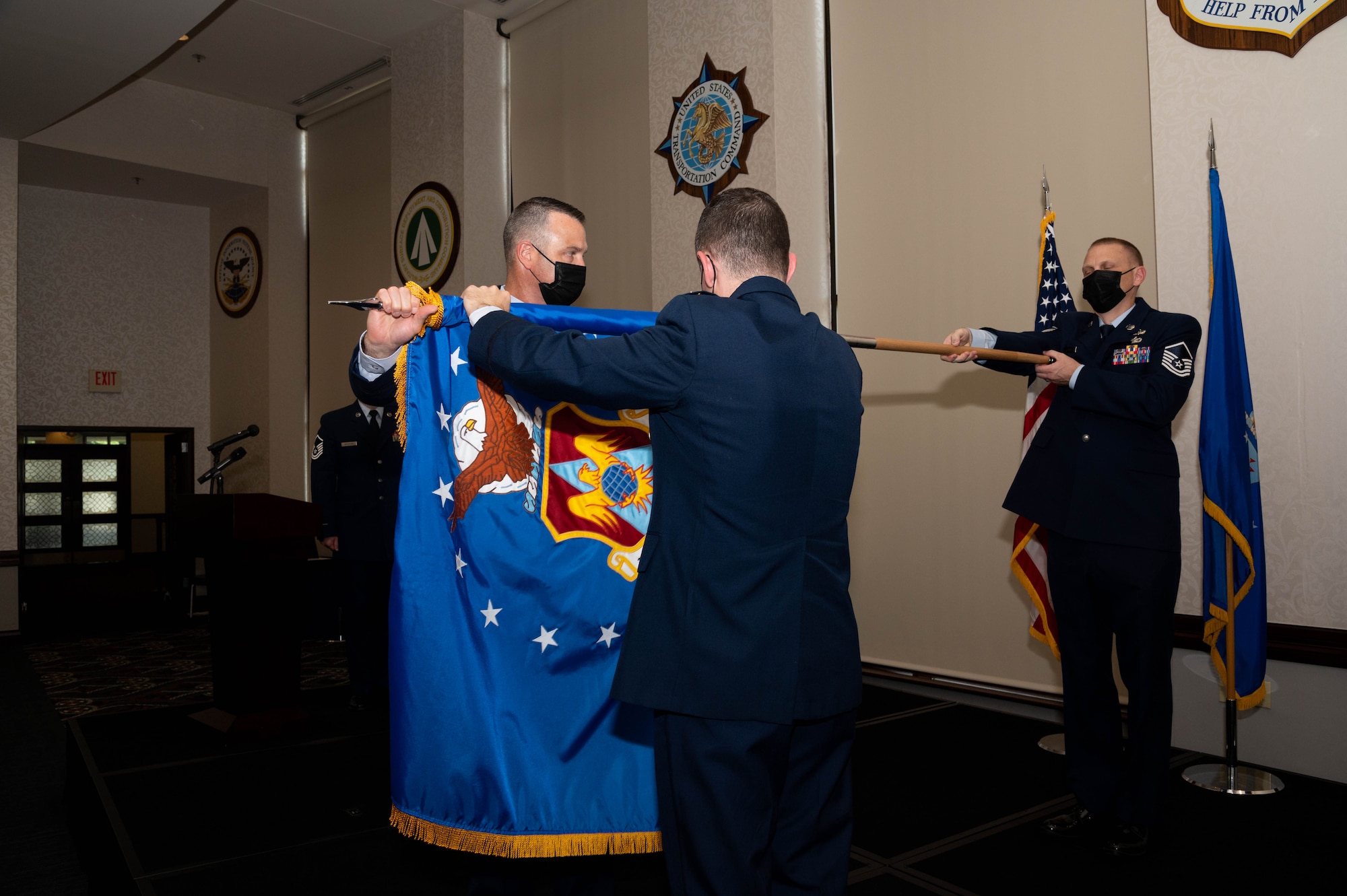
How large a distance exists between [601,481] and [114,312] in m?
7.81

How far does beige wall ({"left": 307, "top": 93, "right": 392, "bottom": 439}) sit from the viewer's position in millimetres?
7496

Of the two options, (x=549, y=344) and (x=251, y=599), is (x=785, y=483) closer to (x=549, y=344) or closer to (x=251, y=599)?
(x=549, y=344)

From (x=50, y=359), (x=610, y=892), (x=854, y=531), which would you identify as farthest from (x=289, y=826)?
(x=50, y=359)

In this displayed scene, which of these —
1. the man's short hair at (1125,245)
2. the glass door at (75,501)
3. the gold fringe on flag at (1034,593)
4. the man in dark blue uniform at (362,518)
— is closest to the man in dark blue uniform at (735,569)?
the man's short hair at (1125,245)

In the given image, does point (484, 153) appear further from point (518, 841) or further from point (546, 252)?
point (518, 841)

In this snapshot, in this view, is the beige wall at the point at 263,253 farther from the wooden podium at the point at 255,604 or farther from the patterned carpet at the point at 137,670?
the wooden podium at the point at 255,604

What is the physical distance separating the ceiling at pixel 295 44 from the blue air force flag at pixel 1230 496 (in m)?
4.74

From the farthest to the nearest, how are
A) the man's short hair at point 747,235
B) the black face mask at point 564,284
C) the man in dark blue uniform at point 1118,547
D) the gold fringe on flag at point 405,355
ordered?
the man in dark blue uniform at point 1118,547
the black face mask at point 564,284
the gold fringe on flag at point 405,355
the man's short hair at point 747,235

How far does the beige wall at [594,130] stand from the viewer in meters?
5.56

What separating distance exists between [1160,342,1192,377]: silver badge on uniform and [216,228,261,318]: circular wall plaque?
7512mm

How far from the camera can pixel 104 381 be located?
7.99 m

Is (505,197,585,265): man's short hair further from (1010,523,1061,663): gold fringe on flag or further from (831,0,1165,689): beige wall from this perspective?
(831,0,1165,689): beige wall

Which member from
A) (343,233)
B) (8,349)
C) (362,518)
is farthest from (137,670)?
(343,233)

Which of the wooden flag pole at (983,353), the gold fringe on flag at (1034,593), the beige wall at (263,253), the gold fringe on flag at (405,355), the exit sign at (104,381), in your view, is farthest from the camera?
the exit sign at (104,381)
